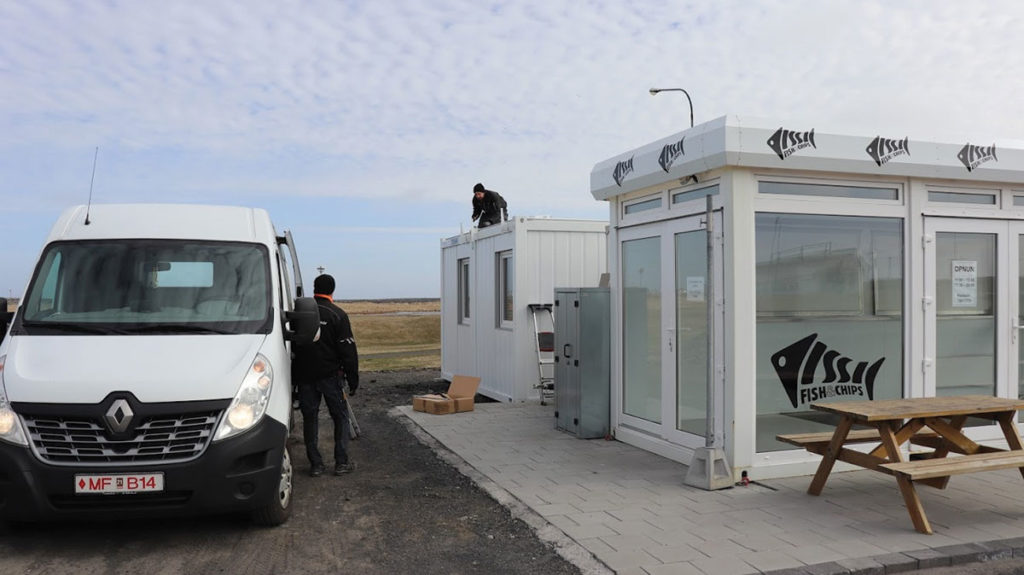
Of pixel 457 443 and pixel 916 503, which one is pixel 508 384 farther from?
pixel 916 503

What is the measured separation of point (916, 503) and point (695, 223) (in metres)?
3.11

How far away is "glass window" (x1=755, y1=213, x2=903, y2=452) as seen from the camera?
753 centimetres

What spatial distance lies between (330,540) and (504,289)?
7.69 metres

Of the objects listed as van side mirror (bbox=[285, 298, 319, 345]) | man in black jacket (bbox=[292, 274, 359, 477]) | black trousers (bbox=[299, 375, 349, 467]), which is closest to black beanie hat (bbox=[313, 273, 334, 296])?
man in black jacket (bbox=[292, 274, 359, 477])

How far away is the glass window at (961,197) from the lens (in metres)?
8.14

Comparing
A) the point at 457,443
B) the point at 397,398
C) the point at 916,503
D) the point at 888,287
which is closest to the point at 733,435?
the point at 916,503

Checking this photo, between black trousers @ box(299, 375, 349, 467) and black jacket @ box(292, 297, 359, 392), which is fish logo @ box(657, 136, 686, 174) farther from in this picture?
black trousers @ box(299, 375, 349, 467)

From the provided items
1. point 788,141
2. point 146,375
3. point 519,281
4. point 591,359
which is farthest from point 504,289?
point 146,375

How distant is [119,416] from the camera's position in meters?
5.36

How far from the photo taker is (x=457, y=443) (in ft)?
31.2

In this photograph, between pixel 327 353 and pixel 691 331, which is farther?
pixel 691 331

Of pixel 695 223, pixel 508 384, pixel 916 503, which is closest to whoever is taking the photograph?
pixel 916 503

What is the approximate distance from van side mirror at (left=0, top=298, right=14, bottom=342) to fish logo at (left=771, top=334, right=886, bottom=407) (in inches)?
247

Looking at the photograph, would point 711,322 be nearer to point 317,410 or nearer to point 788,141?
point 788,141
